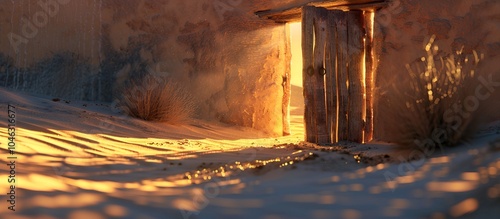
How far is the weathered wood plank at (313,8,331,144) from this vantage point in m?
5.76

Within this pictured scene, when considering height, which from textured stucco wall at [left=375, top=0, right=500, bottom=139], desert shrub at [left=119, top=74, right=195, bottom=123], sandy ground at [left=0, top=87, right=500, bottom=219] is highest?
textured stucco wall at [left=375, top=0, right=500, bottom=139]

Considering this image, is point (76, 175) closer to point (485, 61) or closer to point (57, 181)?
point (57, 181)

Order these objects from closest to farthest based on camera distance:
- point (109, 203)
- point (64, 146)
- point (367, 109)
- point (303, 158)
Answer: point (109, 203) < point (303, 158) < point (64, 146) < point (367, 109)

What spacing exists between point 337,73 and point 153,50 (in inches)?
119

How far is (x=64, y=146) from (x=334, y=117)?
3.13 meters

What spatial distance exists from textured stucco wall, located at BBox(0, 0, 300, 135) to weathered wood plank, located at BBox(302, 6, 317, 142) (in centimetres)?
154

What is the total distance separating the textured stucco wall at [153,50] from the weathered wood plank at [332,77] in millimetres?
1653

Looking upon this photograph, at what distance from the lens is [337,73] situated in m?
5.89

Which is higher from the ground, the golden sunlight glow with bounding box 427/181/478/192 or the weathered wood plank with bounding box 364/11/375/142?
the weathered wood plank with bounding box 364/11/375/142

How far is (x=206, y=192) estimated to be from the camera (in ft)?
7.88

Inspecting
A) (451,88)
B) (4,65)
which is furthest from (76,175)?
(4,65)

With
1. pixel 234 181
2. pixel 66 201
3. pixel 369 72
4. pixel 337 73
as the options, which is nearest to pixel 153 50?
pixel 337 73

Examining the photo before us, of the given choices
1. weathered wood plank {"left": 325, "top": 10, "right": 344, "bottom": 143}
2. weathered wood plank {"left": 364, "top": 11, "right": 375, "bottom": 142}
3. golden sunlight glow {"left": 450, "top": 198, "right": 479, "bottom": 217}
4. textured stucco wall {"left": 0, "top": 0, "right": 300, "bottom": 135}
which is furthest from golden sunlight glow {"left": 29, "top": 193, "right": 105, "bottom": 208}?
textured stucco wall {"left": 0, "top": 0, "right": 300, "bottom": 135}

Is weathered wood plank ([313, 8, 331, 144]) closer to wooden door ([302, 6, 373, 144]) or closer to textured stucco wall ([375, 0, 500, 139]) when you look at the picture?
wooden door ([302, 6, 373, 144])
